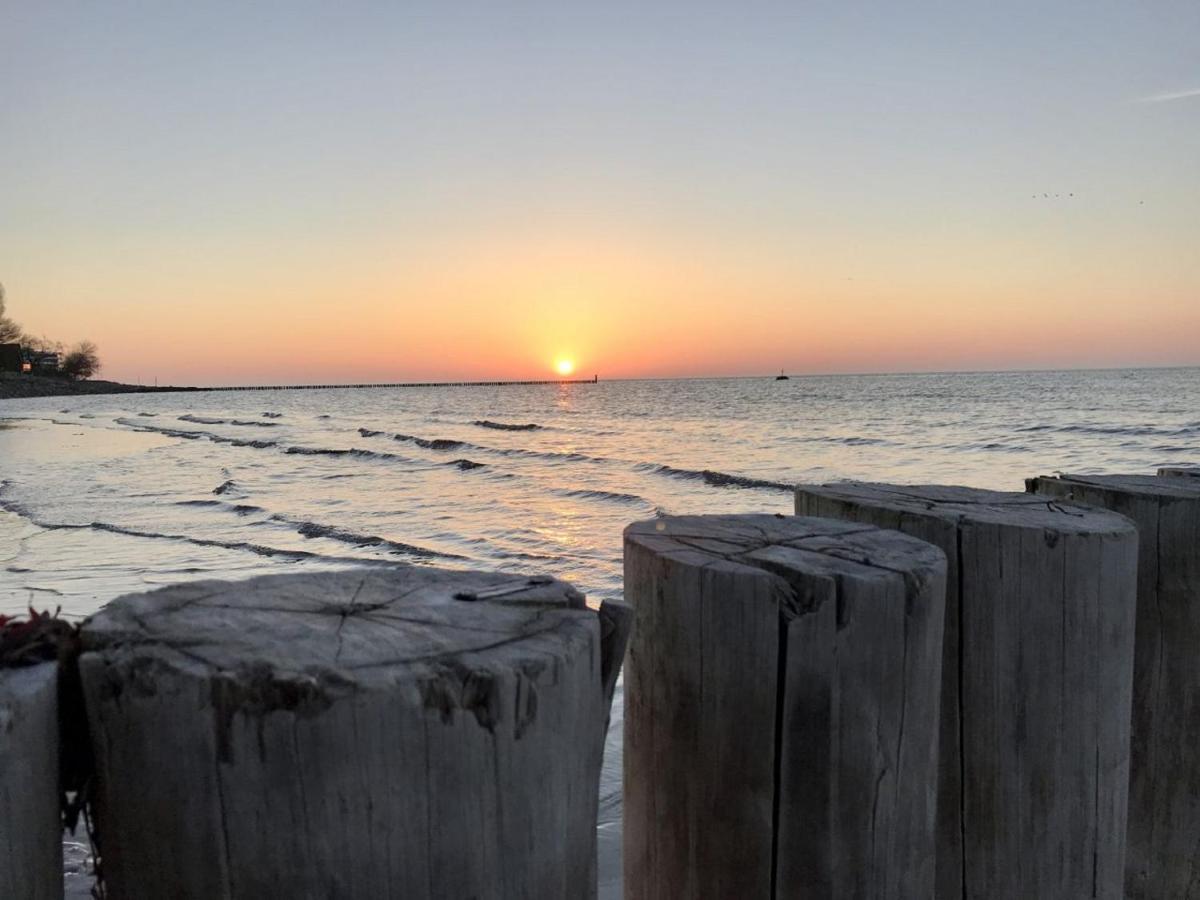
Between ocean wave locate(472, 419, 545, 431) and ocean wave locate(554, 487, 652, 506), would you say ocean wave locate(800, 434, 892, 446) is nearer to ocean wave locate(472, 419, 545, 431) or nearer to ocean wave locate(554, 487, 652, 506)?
ocean wave locate(472, 419, 545, 431)

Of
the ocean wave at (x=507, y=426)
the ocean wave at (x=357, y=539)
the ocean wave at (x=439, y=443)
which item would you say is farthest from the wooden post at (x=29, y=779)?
the ocean wave at (x=507, y=426)

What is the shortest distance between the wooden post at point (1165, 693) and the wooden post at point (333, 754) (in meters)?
1.85

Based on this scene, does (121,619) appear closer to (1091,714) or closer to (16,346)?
(1091,714)

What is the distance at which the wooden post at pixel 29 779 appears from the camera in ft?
3.96

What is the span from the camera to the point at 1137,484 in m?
2.66

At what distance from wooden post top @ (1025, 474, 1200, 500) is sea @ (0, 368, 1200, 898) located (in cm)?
221

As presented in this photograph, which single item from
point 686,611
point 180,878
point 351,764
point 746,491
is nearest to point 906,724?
point 686,611

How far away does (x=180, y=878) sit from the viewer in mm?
1284

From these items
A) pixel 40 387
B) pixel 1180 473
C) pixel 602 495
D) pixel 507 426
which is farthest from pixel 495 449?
pixel 40 387

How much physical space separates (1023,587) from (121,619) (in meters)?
1.79

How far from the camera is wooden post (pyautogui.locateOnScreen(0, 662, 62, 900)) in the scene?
47.5 inches

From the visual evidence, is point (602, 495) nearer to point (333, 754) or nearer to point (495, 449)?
point (495, 449)

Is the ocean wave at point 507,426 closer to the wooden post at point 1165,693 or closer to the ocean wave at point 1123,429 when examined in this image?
the ocean wave at point 1123,429

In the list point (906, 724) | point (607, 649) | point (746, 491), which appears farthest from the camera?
point (746, 491)
